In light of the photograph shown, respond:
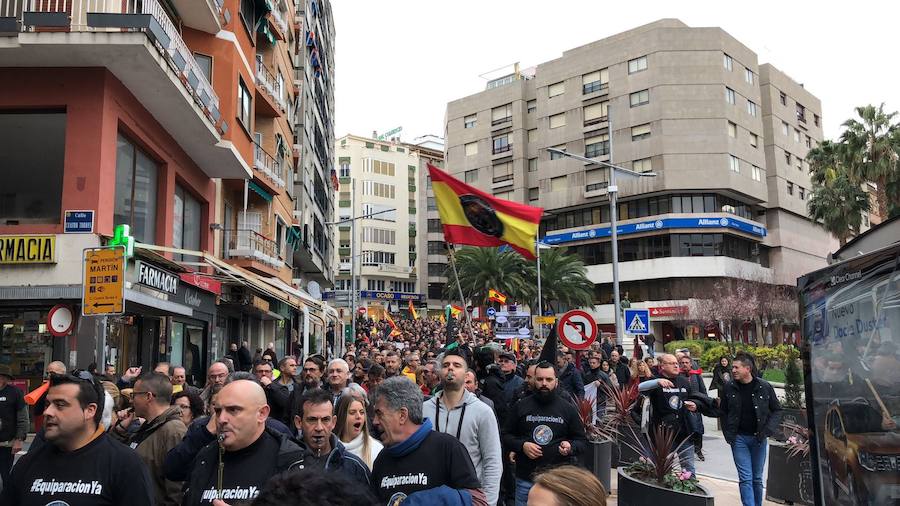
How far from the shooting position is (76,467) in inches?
134

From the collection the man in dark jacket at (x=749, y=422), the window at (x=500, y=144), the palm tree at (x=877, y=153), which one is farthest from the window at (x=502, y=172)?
the man in dark jacket at (x=749, y=422)

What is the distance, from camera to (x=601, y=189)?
6172 centimetres

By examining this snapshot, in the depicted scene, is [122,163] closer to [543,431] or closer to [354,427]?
[543,431]

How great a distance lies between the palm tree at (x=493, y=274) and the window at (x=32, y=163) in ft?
140

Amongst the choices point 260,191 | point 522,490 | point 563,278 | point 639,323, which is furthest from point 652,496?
point 563,278

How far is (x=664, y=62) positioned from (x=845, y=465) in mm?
58892

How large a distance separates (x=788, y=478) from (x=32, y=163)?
46.9 feet

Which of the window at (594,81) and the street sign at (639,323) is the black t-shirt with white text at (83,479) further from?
the window at (594,81)

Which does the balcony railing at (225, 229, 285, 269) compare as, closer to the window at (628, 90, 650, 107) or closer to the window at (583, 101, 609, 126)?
the window at (628, 90, 650, 107)

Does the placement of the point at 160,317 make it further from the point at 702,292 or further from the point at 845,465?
the point at 702,292

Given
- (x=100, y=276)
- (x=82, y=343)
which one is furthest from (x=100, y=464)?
(x=82, y=343)

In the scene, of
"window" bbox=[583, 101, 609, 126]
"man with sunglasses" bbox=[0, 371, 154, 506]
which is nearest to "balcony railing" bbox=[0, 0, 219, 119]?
"man with sunglasses" bbox=[0, 371, 154, 506]

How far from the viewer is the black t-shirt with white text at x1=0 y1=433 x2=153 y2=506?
3334mm

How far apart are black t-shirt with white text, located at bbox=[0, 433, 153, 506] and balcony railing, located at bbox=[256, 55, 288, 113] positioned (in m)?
21.4
